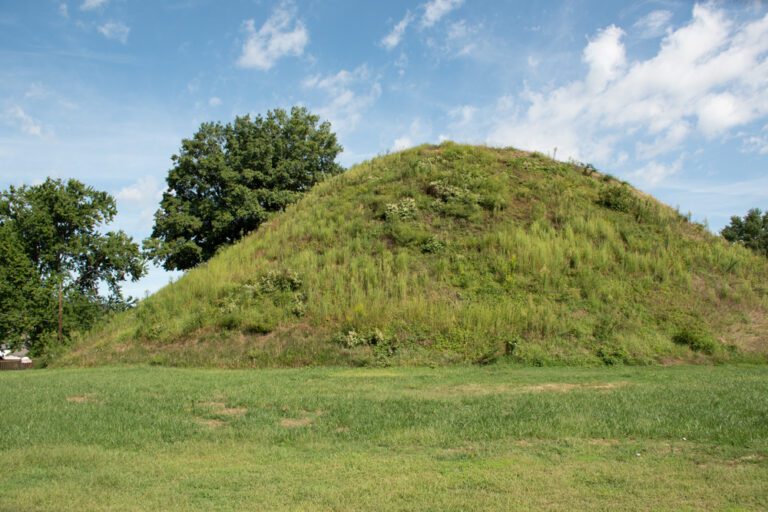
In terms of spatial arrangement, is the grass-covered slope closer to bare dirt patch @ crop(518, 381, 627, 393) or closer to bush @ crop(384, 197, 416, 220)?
bush @ crop(384, 197, 416, 220)

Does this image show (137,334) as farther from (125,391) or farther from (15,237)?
(15,237)

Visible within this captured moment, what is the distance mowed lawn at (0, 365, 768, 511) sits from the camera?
17.2ft

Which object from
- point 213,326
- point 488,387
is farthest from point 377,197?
point 488,387

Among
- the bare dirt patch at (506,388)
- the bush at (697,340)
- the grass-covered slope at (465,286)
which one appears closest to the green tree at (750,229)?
the grass-covered slope at (465,286)

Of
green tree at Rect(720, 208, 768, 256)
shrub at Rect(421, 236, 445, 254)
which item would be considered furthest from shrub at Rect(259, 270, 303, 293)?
green tree at Rect(720, 208, 768, 256)

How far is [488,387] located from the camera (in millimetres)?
11516

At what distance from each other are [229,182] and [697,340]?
90.3 ft

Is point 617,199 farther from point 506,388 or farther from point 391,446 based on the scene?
point 391,446

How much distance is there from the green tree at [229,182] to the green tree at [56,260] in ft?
9.13

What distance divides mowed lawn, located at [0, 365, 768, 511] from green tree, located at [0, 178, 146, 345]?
1746 centimetres

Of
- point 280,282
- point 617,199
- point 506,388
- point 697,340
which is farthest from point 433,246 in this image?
point 506,388

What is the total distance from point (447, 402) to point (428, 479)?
3946mm

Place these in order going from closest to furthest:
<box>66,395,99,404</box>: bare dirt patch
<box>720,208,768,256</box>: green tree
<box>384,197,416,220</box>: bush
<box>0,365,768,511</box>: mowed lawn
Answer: <box>0,365,768,511</box>: mowed lawn < <box>66,395,99,404</box>: bare dirt patch < <box>384,197,416,220</box>: bush < <box>720,208,768,256</box>: green tree

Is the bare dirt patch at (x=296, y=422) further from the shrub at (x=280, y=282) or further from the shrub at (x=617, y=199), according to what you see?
the shrub at (x=617, y=199)
